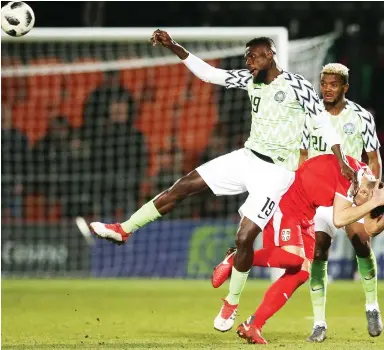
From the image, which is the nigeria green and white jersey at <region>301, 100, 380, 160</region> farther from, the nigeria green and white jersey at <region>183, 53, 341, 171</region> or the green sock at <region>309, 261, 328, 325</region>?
the green sock at <region>309, 261, 328, 325</region>

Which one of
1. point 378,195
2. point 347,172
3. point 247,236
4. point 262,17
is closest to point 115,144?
point 262,17

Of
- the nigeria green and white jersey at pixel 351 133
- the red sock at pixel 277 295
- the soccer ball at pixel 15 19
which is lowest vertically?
the red sock at pixel 277 295

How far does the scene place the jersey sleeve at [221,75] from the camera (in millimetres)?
8586

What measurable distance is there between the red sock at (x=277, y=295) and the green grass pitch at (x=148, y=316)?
21 cm

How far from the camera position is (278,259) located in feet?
27.5

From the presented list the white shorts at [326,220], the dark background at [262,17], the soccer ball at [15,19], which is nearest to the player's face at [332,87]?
the white shorts at [326,220]

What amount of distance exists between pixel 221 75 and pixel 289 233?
1313mm

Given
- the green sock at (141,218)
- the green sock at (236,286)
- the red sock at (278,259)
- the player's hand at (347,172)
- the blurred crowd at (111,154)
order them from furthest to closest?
1. the blurred crowd at (111,154)
2. the green sock at (141,218)
3. the red sock at (278,259)
4. the green sock at (236,286)
5. the player's hand at (347,172)

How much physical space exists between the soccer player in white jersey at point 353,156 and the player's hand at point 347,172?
2.15 feet

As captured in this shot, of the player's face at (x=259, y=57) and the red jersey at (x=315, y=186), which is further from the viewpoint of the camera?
the player's face at (x=259, y=57)

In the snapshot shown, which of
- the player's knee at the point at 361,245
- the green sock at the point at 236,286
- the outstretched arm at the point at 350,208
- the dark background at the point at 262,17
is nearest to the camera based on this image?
the outstretched arm at the point at 350,208

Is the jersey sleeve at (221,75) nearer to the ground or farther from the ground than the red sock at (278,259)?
farther from the ground

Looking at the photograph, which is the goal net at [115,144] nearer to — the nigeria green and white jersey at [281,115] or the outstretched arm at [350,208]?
the nigeria green and white jersey at [281,115]

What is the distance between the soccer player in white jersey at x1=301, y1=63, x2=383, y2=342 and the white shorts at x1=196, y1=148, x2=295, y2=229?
381 mm
